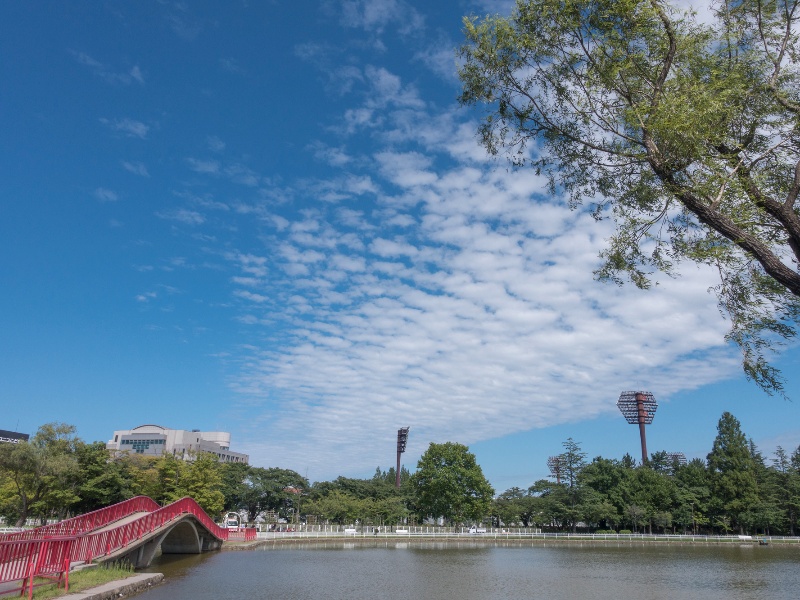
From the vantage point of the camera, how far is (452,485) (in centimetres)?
6012

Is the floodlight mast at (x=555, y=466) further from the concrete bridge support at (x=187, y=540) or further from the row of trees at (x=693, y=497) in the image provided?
the concrete bridge support at (x=187, y=540)

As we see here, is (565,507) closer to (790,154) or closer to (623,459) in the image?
(623,459)

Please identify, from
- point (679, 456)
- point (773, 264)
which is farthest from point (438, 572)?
point (679, 456)

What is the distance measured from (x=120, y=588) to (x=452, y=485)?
48466 mm

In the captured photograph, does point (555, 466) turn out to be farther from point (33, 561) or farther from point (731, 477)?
point (33, 561)

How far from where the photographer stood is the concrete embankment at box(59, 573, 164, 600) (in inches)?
520

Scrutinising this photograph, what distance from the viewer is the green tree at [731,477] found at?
59375 millimetres

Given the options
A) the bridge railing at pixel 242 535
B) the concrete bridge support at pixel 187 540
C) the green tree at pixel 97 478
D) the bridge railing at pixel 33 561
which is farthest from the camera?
the bridge railing at pixel 242 535

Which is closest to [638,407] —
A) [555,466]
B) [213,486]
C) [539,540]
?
[555,466]

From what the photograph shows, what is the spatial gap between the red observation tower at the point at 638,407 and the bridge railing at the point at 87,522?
86260mm

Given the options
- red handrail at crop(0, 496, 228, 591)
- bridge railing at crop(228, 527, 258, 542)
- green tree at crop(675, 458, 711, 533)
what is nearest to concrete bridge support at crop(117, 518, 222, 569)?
red handrail at crop(0, 496, 228, 591)

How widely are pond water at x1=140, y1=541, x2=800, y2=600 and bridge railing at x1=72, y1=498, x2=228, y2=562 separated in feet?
7.21

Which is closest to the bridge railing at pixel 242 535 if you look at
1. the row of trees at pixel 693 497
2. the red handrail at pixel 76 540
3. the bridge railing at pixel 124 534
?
the red handrail at pixel 76 540

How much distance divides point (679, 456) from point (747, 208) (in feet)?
394
